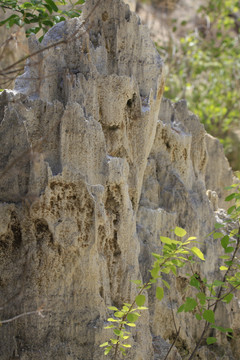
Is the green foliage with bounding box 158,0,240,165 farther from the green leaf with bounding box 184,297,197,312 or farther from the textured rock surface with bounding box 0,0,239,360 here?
the green leaf with bounding box 184,297,197,312

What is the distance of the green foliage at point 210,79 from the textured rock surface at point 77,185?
8.70 metres

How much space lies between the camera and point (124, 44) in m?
5.04

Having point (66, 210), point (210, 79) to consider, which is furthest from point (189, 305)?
point (210, 79)

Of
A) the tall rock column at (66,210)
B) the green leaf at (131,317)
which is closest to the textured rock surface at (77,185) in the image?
the tall rock column at (66,210)

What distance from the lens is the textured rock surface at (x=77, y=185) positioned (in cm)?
409

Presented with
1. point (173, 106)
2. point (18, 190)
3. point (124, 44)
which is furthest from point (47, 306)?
point (173, 106)

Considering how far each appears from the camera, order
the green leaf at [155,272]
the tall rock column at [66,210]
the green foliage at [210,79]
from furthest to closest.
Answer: the green foliage at [210,79], the tall rock column at [66,210], the green leaf at [155,272]

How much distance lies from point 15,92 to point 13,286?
63.3 inches

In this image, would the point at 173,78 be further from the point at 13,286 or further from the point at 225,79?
the point at 13,286

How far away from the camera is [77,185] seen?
4.14 meters

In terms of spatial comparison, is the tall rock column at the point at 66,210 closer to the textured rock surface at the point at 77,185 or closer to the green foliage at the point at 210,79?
the textured rock surface at the point at 77,185

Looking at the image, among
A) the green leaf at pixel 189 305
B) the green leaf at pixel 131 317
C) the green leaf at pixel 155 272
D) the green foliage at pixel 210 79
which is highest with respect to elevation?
the green foliage at pixel 210 79

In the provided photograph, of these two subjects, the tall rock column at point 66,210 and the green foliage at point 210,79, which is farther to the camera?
the green foliage at point 210,79

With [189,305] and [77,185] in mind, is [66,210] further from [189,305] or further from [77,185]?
[189,305]
